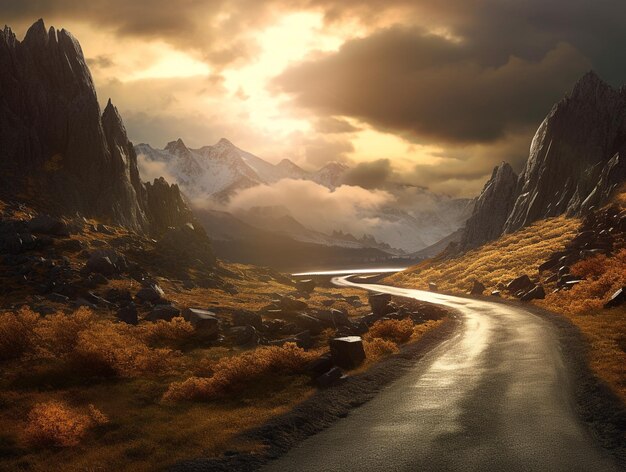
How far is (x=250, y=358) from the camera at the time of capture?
85.1 feet

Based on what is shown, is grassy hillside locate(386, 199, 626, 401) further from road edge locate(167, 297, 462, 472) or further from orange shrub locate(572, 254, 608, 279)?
road edge locate(167, 297, 462, 472)

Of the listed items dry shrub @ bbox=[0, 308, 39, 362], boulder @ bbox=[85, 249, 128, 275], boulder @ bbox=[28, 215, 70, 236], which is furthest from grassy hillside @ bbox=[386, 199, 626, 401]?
boulder @ bbox=[28, 215, 70, 236]

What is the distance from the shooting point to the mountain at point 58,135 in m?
96.2

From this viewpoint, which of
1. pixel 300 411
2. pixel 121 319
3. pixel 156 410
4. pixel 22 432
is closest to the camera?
pixel 22 432

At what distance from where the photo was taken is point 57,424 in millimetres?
16906

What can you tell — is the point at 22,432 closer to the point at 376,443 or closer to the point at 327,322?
the point at 376,443

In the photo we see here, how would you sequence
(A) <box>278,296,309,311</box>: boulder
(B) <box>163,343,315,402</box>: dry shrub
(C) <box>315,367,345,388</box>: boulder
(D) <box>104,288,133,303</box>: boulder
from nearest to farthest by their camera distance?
(B) <box>163,343,315,402</box>: dry shrub
(C) <box>315,367,345,388</box>: boulder
(A) <box>278,296,309,311</box>: boulder
(D) <box>104,288,133,303</box>: boulder

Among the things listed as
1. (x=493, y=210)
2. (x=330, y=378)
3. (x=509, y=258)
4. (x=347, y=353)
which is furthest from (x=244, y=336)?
(x=493, y=210)

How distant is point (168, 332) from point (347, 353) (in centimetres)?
1571

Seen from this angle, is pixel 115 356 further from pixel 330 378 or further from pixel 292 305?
pixel 292 305

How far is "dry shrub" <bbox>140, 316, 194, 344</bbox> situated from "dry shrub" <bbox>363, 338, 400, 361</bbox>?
14517 mm

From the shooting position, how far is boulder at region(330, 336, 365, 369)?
27.3m

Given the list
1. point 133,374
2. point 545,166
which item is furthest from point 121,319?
point 545,166

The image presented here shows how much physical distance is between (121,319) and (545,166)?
12233 centimetres
